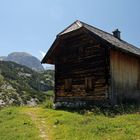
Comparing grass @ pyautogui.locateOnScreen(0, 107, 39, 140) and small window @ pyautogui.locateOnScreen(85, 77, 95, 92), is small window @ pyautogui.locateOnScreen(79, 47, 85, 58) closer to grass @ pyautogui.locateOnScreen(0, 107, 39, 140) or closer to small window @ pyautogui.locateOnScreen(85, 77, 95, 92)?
small window @ pyautogui.locateOnScreen(85, 77, 95, 92)

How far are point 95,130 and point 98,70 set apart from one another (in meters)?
9.73

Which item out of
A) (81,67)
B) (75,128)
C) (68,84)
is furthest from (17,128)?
(68,84)

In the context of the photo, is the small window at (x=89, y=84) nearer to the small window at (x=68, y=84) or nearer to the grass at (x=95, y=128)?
the small window at (x=68, y=84)

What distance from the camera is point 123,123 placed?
14.9 m

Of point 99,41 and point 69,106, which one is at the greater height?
point 99,41

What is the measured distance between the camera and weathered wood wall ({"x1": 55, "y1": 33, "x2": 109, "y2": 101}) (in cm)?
2319

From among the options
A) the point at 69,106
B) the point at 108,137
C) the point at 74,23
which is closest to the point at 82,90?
the point at 69,106

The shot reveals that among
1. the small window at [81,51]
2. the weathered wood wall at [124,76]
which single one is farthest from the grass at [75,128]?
the small window at [81,51]

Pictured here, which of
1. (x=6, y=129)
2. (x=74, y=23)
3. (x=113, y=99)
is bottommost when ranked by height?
(x=6, y=129)

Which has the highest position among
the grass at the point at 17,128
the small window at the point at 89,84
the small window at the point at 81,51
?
the small window at the point at 81,51

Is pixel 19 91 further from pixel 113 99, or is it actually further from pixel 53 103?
pixel 113 99

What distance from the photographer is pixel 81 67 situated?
82.6 ft

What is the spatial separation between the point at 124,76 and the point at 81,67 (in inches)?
146

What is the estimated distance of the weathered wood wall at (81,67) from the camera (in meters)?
23.2
